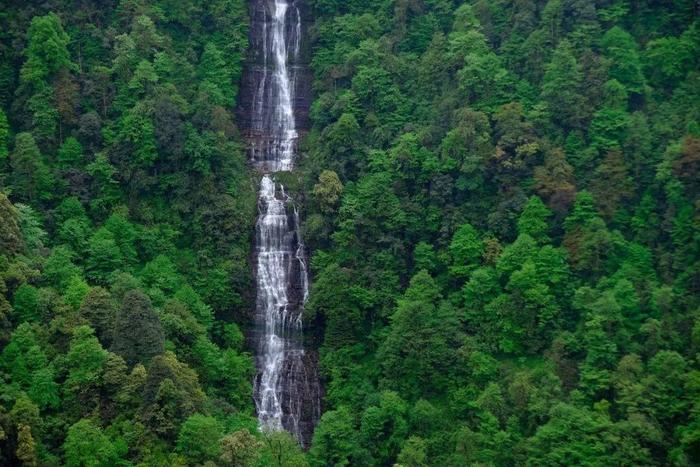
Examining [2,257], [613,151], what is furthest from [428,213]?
[2,257]

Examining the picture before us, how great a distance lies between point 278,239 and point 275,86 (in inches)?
438

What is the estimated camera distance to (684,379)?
4575cm

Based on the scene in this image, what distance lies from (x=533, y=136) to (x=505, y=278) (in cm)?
804

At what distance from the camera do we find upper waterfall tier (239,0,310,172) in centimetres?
6253

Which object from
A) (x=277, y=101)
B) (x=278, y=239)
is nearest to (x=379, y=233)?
(x=278, y=239)

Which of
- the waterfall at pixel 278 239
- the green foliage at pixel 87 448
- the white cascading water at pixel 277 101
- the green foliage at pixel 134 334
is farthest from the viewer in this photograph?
the white cascading water at pixel 277 101

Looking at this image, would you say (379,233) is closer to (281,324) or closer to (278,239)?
(278,239)

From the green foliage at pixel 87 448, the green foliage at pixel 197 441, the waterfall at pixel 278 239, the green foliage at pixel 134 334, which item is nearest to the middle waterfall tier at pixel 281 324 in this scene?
the waterfall at pixel 278 239

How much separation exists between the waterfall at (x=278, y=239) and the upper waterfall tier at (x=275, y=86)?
58 mm

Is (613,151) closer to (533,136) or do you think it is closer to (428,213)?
(533,136)

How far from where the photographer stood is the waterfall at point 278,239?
2124 inches

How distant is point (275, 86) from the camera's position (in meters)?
64.6

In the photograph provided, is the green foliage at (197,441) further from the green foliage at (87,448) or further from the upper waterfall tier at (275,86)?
the upper waterfall tier at (275,86)

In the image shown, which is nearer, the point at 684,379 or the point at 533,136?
the point at 684,379
